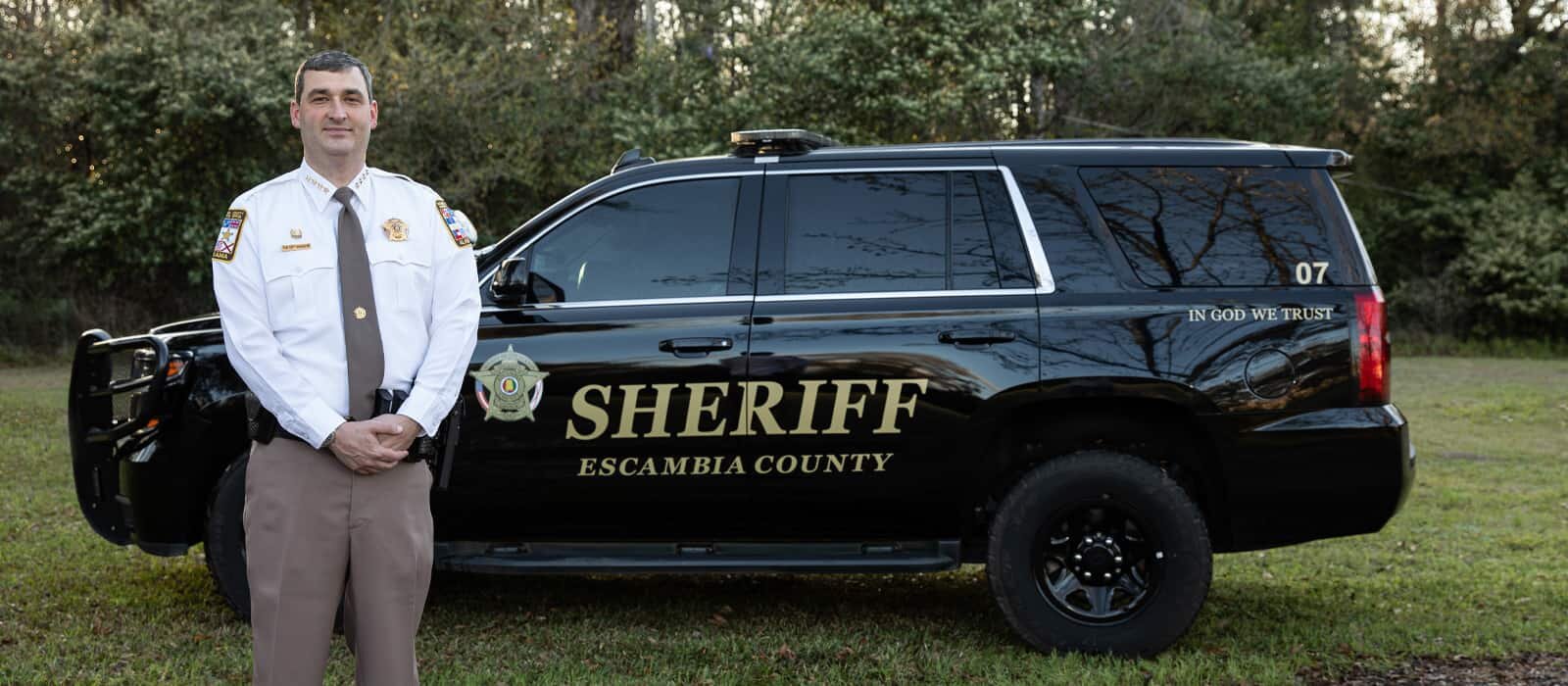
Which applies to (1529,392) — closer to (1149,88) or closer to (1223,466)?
(1149,88)

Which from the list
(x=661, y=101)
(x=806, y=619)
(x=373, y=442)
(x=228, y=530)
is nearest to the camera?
(x=373, y=442)

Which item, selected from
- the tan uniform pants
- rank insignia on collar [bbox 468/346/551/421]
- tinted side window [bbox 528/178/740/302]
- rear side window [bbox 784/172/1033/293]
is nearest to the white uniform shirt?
the tan uniform pants

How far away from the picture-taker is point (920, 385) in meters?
5.04

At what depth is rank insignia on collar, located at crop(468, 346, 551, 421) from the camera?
200 inches

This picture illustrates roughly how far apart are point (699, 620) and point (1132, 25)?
19181 millimetres

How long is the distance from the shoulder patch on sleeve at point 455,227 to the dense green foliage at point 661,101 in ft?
52.6

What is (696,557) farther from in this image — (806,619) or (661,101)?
(661,101)

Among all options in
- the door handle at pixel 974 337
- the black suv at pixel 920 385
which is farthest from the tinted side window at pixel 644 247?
the door handle at pixel 974 337

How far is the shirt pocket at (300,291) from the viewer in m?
3.05

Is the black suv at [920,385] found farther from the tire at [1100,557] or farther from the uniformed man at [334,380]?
the uniformed man at [334,380]

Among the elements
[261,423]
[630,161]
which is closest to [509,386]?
[630,161]

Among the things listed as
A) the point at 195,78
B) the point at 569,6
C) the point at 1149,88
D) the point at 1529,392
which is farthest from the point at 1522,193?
the point at 195,78

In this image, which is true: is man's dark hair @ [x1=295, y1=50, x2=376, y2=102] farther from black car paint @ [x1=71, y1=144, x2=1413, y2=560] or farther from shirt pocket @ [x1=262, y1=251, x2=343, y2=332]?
black car paint @ [x1=71, y1=144, x2=1413, y2=560]

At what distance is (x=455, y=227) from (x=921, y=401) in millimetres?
2198
